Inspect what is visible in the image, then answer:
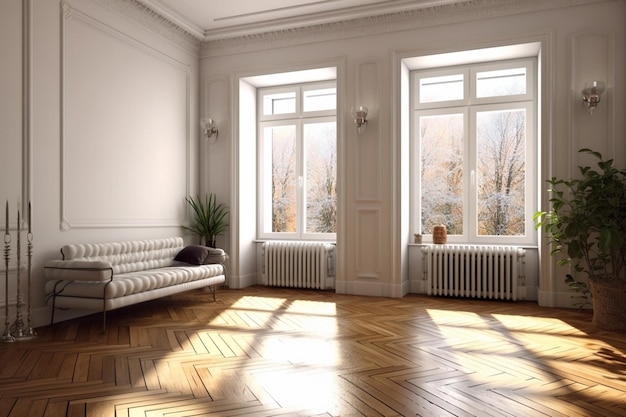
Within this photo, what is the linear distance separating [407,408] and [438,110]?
4.35m

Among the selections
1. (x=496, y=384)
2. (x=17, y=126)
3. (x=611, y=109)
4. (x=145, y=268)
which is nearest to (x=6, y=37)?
(x=17, y=126)

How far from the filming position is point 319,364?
10.2 ft

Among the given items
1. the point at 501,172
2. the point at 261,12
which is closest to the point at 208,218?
the point at 261,12

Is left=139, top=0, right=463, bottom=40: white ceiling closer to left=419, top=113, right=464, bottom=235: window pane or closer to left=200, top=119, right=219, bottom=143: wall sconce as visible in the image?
left=200, top=119, right=219, bottom=143: wall sconce

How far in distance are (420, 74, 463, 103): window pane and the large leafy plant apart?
1.74 m

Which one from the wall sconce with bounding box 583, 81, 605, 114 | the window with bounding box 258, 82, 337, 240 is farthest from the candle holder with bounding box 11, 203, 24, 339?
the wall sconce with bounding box 583, 81, 605, 114

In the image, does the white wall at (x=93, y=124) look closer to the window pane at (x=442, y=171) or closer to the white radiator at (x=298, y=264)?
the white radiator at (x=298, y=264)

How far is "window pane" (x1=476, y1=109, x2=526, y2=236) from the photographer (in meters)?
5.68

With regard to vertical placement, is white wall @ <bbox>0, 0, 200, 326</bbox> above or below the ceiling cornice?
below

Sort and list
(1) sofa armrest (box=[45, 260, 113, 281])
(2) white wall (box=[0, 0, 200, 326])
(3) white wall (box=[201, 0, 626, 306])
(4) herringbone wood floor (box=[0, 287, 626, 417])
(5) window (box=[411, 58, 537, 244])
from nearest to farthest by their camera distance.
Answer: (4) herringbone wood floor (box=[0, 287, 626, 417]) < (1) sofa armrest (box=[45, 260, 113, 281]) < (2) white wall (box=[0, 0, 200, 326]) < (3) white wall (box=[201, 0, 626, 306]) < (5) window (box=[411, 58, 537, 244])

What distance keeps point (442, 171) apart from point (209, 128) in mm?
3011

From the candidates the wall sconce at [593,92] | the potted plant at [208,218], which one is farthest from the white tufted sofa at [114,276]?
the wall sconce at [593,92]

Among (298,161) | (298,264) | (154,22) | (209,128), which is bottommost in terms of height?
(298,264)

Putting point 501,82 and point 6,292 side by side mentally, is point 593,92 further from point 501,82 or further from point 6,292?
point 6,292
